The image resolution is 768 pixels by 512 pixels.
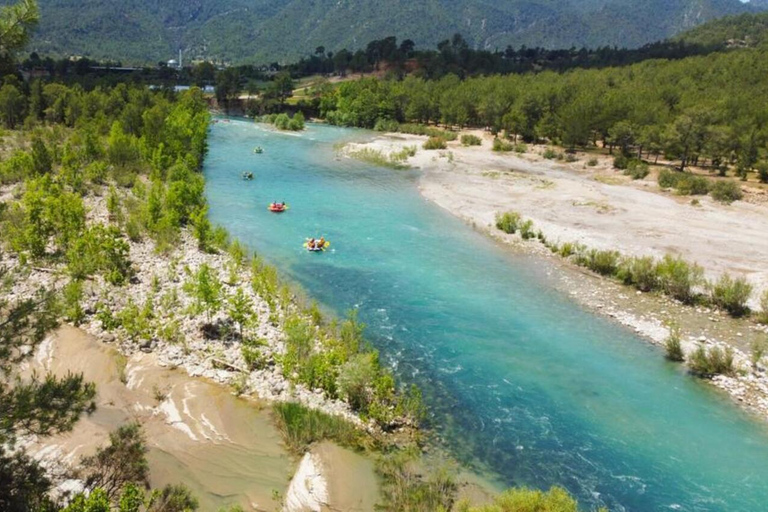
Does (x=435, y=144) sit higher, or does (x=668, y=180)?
(x=435, y=144)

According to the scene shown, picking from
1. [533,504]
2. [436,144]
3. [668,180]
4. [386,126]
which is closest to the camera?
[533,504]

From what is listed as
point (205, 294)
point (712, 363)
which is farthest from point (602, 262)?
point (205, 294)

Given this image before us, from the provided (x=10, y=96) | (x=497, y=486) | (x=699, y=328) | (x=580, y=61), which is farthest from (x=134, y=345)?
(x=580, y=61)

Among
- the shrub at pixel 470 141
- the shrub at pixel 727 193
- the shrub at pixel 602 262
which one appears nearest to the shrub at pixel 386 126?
the shrub at pixel 470 141

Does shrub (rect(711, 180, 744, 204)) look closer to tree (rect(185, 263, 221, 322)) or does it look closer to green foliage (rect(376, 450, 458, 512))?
green foliage (rect(376, 450, 458, 512))

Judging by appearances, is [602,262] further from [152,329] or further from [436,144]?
[436,144]

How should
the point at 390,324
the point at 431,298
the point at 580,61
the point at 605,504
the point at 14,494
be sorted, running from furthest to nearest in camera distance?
the point at 580,61 → the point at 431,298 → the point at 390,324 → the point at 605,504 → the point at 14,494

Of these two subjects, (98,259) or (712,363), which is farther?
(98,259)

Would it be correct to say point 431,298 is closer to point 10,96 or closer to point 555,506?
point 555,506
